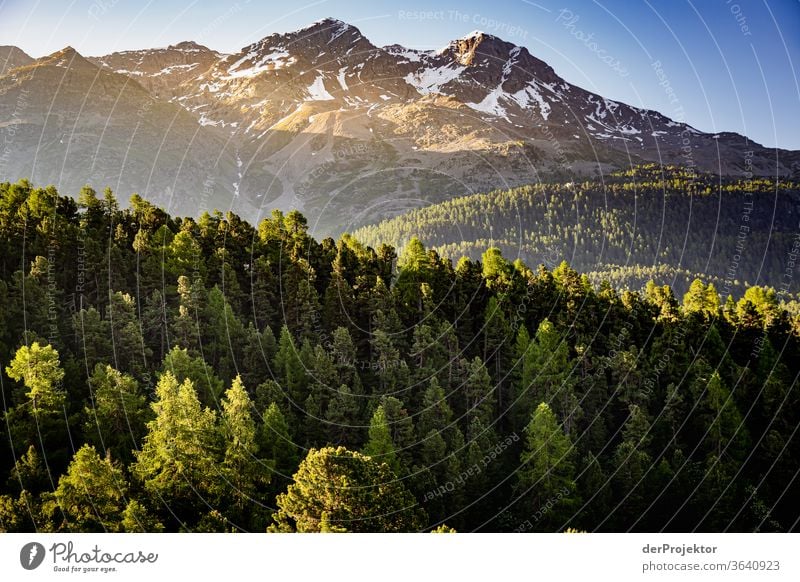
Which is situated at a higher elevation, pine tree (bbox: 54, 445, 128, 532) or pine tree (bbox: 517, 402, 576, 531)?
pine tree (bbox: 54, 445, 128, 532)

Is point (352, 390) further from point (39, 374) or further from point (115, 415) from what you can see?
point (39, 374)

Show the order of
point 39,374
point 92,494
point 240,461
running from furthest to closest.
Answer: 1. point 39,374
2. point 240,461
3. point 92,494

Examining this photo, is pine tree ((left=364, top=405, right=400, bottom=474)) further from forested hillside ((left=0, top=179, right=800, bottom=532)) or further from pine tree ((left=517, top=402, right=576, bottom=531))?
pine tree ((left=517, top=402, right=576, bottom=531))

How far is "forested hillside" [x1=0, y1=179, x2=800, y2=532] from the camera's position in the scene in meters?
33.0

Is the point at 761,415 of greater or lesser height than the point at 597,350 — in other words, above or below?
below

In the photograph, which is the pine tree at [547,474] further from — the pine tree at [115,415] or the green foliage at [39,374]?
the green foliage at [39,374]

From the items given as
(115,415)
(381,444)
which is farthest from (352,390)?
(115,415)

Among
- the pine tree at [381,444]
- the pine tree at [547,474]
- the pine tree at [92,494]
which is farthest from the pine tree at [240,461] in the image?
the pine tree at [547,474]

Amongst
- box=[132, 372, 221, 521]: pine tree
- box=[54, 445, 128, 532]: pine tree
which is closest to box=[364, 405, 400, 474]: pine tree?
box=[132, 372, 221, 521]: pine tree

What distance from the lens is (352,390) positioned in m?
48.4
